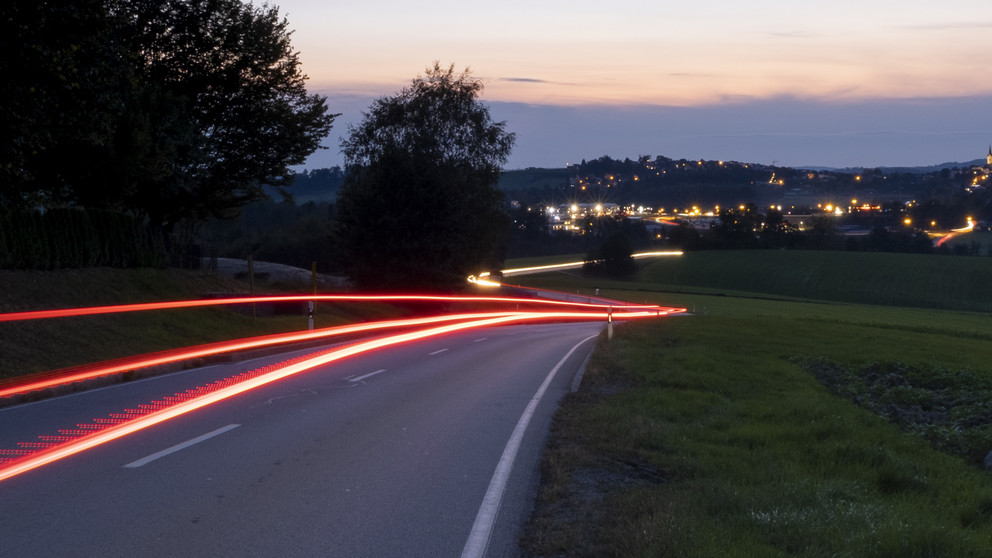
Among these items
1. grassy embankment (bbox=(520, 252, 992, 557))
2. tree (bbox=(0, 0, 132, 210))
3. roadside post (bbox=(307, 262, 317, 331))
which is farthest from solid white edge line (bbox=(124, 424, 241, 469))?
roadside post (bbox=(307, 262, 317, 331))

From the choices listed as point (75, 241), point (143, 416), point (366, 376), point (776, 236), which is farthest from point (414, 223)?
point (776, 236)

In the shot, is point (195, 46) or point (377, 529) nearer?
point (377, 529)

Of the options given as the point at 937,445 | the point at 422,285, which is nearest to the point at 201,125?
the point at 422,285

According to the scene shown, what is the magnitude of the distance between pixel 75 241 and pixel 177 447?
64.1 ft

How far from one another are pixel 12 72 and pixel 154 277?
1518 cm

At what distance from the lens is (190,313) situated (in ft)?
88.9

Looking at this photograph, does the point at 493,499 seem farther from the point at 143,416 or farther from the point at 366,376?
the point at 366,376

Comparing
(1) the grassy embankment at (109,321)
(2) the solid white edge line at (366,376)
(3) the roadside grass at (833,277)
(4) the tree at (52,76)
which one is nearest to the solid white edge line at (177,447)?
(2) the solid white edge line at (366,376)

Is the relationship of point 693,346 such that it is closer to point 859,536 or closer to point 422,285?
point 859,536

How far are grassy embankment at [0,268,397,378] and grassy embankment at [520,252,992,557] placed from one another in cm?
1069

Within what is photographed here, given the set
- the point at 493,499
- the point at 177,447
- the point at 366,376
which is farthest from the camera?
the point at 366,376

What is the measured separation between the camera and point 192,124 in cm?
3164

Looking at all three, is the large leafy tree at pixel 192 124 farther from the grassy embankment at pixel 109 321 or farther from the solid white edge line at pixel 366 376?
the solid white edge line at pixel 366 376

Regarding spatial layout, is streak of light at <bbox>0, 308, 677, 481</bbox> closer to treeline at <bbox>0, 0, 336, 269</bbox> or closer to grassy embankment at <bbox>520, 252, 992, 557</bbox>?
grassy embankment at <bbox>520, 252, 992, 557</bbox>
